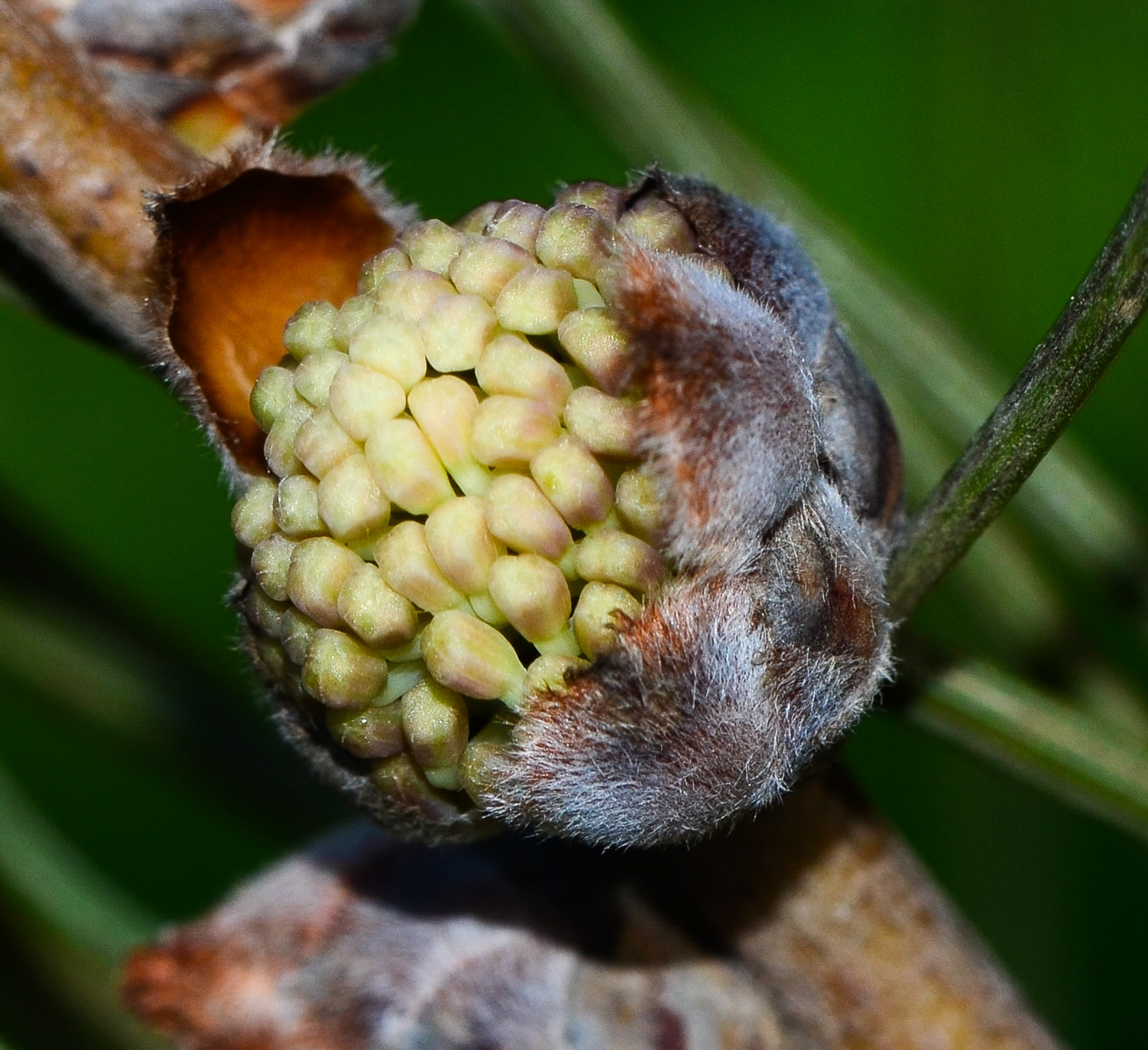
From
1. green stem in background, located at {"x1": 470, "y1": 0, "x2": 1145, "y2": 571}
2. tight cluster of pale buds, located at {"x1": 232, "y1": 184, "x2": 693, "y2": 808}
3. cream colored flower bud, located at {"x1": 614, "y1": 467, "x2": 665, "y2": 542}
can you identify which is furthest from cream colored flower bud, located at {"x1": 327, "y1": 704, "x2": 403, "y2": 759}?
green stem in background, located at {"x1": 470, "y1": 0, "x2": 1145, "y2": 571}

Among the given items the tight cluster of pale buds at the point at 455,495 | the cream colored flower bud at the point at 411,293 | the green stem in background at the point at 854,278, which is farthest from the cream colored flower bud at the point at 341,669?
the green stem in background at the point at 854,278

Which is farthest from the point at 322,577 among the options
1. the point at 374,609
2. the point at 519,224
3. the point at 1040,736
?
the point at 1040,736

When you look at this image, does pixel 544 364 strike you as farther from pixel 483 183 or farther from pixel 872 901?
pixel 483 183

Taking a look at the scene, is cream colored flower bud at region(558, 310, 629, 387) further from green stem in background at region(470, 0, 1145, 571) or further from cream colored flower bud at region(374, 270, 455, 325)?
green stem in background at region(470, 0, 1145, 571)

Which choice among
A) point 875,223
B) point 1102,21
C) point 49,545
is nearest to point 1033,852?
point 875,223

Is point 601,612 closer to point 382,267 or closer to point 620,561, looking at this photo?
point 620,561
